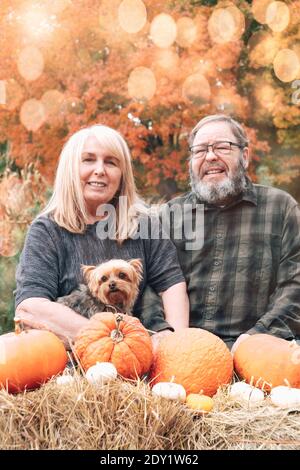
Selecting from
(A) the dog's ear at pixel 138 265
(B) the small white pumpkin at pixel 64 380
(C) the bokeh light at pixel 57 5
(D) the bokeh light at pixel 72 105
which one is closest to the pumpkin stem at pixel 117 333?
(B) the small white pumpkin at pixel 64 380

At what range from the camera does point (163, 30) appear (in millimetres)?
7059

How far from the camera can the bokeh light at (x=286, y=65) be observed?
6.83m

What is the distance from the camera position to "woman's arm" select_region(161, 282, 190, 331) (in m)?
2.79

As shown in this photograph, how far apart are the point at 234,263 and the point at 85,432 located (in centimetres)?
160

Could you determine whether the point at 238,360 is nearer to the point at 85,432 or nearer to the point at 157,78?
the point at 85,432

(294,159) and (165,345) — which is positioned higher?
(294,159)

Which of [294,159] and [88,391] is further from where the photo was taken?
[294,159]

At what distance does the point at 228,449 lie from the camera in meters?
1.70

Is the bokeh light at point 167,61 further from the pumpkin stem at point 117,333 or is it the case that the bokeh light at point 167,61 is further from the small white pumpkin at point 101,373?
Result: the small white pumpkin at point 101,373

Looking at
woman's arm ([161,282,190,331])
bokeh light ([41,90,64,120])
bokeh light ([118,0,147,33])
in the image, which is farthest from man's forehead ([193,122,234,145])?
bokeh light ([118,0,147,33])

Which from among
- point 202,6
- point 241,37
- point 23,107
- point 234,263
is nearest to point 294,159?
point 241,37

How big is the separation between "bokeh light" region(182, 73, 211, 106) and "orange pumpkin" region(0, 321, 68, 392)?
4946 mm

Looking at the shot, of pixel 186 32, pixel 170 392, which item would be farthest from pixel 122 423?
pixel 186 32

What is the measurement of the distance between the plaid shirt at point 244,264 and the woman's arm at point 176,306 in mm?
209
